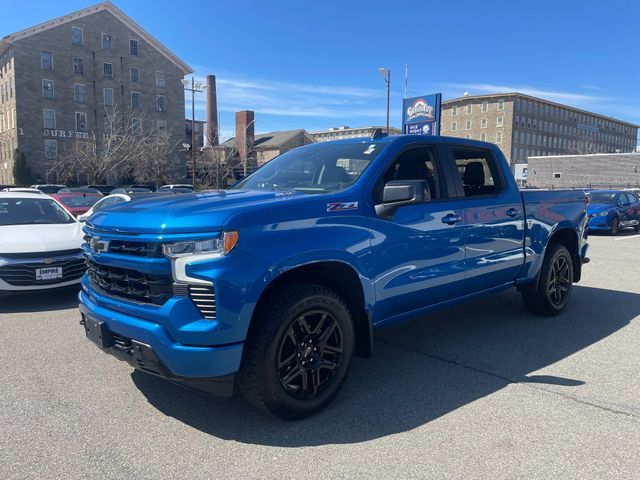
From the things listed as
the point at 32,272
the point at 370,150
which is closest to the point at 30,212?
the point at 32,272

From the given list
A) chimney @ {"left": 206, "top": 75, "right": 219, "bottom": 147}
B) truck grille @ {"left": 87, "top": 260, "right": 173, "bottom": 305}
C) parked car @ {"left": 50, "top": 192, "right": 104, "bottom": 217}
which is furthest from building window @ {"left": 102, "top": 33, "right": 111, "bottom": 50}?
truck grille @ {"left": 87, "top": 260, "right": 173, "bottom": 305}

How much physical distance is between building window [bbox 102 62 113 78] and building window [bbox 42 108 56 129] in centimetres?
678

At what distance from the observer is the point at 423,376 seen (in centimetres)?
415

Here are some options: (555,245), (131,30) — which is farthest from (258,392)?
(131,30)

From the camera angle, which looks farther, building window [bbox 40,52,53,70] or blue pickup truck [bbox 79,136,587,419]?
building window [bbox 40,52,53,70]

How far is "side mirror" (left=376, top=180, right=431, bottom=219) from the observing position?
11.8 ft

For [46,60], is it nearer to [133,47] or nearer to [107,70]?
[107,70]

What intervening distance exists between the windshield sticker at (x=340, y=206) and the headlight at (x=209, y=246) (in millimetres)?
779

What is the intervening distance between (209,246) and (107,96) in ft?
184

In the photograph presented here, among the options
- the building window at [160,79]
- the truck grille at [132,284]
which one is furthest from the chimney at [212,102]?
the truck grille at [132,284]

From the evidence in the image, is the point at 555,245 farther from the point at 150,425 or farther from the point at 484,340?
the point at 150,425

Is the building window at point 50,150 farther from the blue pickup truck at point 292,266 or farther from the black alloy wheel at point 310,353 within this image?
the black alloy wheel at point 310,353

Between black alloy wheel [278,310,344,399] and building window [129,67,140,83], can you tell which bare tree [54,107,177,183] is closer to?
building window [129,67,140,83]

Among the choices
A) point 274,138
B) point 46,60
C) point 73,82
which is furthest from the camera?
point 274,138
